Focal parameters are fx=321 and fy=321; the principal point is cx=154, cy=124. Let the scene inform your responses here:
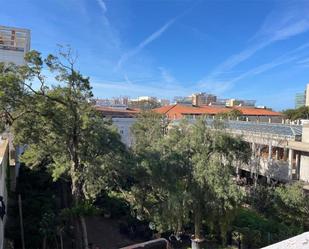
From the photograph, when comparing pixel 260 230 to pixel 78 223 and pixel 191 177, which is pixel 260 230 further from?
pixel 78 223

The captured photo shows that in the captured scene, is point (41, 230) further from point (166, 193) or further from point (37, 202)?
point (166, 193)

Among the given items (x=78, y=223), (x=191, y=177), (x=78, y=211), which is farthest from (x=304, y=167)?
(x=78, y=211)

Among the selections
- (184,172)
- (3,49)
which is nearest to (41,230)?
(184,172)

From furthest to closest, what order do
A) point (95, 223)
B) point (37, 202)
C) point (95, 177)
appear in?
1. point (95, 223)
2. point (37, 202)
3. point (95, 177)

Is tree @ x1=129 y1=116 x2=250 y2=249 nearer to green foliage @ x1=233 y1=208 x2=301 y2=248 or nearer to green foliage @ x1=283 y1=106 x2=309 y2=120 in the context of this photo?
green foliage @ x1=233 y1=208 x2=301 y2=248

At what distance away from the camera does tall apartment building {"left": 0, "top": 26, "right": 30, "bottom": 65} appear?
21.9 meters

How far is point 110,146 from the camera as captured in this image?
1296 cm

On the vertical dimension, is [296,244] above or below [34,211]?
above

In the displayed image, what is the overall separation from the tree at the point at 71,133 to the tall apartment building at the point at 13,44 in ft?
36.0

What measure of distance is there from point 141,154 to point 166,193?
2.13 metres

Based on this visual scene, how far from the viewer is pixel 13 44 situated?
2231cm

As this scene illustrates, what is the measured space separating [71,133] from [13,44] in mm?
13032

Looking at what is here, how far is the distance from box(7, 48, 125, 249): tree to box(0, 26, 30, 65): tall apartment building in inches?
432

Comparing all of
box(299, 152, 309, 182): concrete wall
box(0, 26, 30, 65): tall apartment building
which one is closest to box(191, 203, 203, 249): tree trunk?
box(299, 152, 309, 182): concrete wall
